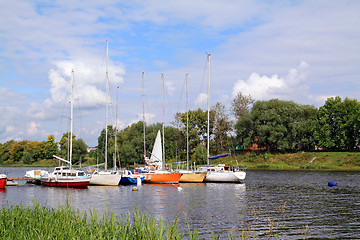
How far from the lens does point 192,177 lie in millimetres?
58188

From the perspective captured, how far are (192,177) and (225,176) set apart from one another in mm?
5135

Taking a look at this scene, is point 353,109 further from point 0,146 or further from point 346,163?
point 0,146

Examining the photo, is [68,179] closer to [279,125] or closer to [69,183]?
[69,183]

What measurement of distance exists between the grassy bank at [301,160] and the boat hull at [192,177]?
22.5 metres

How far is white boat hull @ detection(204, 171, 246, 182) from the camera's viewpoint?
57500mm

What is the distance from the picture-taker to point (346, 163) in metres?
81.6

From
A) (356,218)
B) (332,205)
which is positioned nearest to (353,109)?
(332,205)

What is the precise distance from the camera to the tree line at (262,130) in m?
93.1

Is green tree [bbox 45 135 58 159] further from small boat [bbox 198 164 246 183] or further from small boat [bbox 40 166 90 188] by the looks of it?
small boat [bbox 198 164 246 183]

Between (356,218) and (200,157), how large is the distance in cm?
6913

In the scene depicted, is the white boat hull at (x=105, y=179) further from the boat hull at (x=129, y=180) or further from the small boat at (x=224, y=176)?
the small boat at (x=224, y=176)

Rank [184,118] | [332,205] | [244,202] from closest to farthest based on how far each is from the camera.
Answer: [332,205]
[244,202]
[184,118]

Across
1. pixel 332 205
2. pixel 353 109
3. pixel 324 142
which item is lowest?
pixel 332 205

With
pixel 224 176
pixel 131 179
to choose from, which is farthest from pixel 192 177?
pixel 131 179
